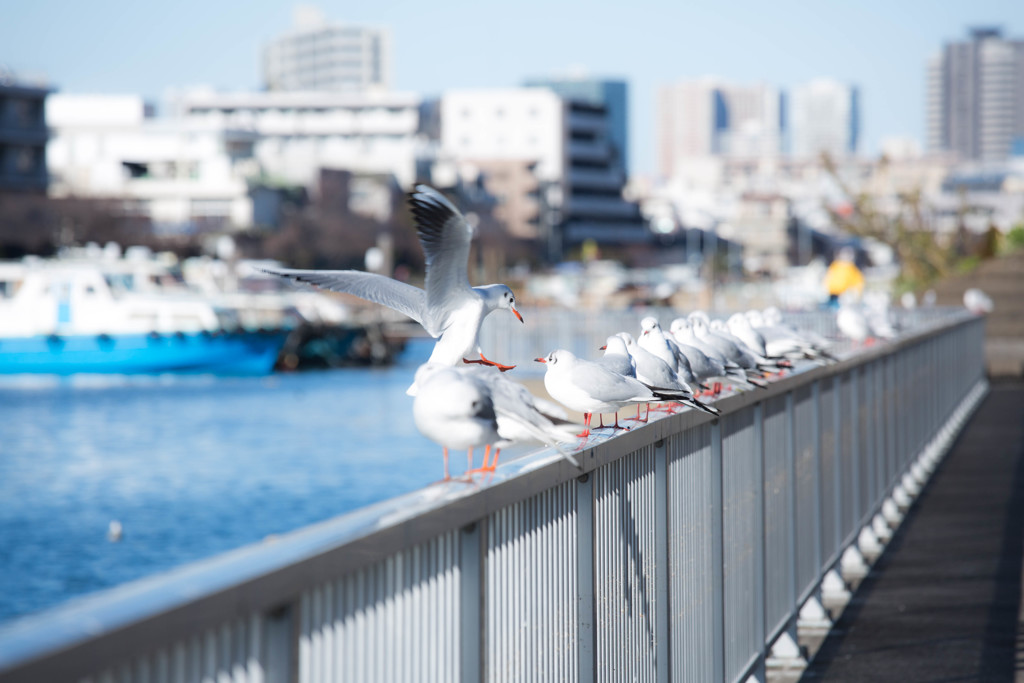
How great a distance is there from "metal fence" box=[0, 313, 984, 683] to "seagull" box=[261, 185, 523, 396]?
655 millimetres

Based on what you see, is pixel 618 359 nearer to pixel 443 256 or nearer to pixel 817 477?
pixel 443 256

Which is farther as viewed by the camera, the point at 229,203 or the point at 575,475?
the point at 229,203

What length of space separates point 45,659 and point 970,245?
163 ft

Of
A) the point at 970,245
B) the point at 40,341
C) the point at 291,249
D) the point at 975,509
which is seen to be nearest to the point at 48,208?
the point at 291,249

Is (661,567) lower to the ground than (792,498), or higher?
higher

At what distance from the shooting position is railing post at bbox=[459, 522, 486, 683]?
9.73 feet

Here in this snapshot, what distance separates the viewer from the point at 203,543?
20.2m

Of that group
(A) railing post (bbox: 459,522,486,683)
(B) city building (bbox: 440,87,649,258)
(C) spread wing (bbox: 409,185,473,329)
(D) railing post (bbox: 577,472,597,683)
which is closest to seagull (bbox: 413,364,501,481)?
(A) railing post (bbox: 459,522,486,683)

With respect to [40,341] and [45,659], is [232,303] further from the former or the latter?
[45,659]

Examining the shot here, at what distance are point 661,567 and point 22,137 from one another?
81507mm

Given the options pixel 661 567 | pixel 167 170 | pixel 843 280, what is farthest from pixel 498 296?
pixel 167 170

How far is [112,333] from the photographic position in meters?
56.7

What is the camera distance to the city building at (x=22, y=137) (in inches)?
3123

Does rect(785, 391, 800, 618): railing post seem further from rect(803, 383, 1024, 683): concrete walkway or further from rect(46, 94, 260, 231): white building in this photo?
rect(46, 94, 260, 231): white building
